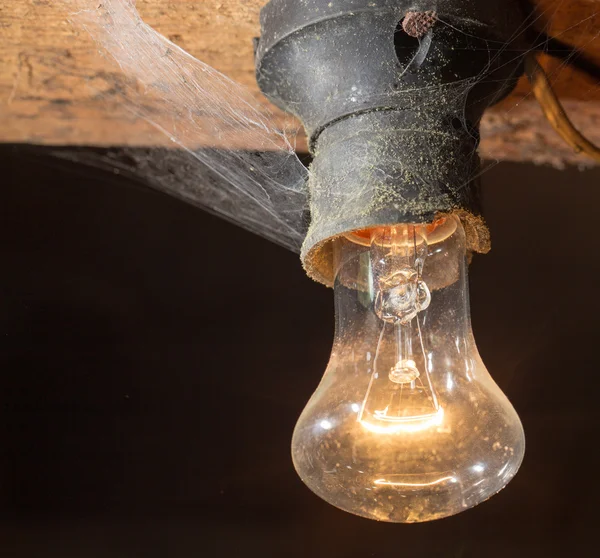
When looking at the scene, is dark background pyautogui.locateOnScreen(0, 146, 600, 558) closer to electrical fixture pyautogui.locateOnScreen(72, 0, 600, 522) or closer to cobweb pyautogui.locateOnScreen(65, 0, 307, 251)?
cobweb pyautogui.locateOnScreen(65, 0, 307, 251)

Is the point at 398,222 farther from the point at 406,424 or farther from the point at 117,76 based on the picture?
the point at 117,76

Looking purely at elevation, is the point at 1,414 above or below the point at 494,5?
below

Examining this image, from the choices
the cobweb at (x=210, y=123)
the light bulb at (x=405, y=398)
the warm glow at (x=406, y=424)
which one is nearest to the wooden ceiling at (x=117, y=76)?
the cobweb at (x=210, y=123)

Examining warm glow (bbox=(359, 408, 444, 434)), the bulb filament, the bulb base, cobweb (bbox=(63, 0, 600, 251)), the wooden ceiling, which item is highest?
the wooden ceiling

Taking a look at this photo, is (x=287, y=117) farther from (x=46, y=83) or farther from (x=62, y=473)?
(x=62, y=473)

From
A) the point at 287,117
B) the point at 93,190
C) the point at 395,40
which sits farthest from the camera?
the point at 93,190

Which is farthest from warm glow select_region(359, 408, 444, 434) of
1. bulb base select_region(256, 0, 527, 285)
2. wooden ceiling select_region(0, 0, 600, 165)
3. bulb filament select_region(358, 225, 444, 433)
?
wooden ceiling select_region(0, 0, 600, 165)

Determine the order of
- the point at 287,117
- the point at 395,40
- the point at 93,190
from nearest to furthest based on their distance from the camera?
the point at 395,40, the point at 287,117, the point at 93,190

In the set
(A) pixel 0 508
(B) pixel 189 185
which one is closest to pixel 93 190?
(B) pixel 189 185
